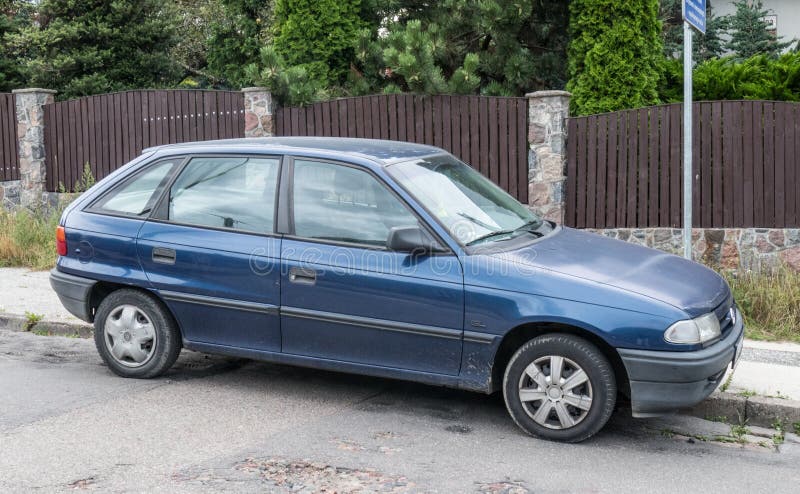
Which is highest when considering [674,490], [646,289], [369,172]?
[369,172]

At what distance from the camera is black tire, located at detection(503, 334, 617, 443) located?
528 cm

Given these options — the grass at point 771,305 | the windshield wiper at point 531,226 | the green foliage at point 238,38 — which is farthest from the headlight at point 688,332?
the green foliage at point 238,38

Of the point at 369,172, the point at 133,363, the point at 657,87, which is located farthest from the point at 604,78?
the point at 133,363

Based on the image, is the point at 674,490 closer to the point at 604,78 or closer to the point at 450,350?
the point at 450,350

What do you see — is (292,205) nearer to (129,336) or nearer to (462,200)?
(462,200)

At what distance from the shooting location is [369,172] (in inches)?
236

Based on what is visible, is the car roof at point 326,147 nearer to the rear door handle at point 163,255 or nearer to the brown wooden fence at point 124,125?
the rear door handle at point 163,255

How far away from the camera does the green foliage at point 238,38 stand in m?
18.8

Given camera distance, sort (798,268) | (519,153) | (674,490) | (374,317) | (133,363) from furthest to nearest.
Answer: (519,153) < (798,268) < (133,363) < (374,317) < (674,490)

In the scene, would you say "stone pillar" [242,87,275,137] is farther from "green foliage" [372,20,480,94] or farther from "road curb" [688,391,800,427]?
"road curb" [688,391,800,427]

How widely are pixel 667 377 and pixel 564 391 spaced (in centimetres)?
57

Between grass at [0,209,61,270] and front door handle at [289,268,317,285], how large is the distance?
20.1 ft

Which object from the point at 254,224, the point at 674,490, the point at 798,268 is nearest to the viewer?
the point at 674,490

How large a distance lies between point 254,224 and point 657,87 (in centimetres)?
821
